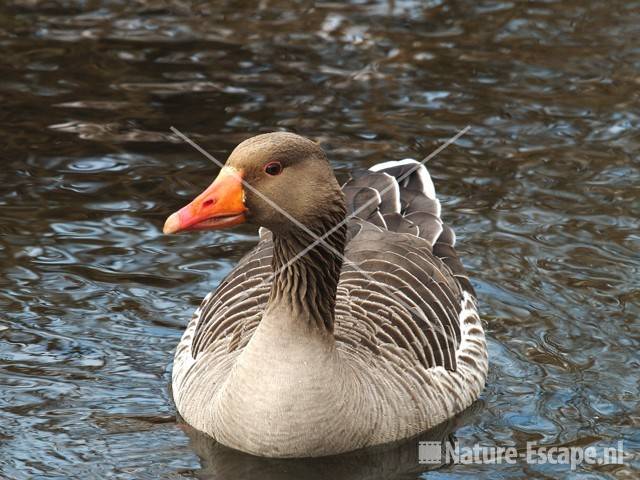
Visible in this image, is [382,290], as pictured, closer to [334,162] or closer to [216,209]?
[216,209]

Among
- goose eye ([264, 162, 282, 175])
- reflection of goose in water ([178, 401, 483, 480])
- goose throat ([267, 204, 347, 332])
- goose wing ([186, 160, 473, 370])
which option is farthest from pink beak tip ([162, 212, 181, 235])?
reflection of goose in water ([178, 401, 483, 480])

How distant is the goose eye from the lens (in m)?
7.65

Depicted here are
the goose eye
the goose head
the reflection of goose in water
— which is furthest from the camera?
the reflection of goose in water

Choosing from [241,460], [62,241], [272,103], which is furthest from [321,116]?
[241,460]

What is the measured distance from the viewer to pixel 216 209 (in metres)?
7.45

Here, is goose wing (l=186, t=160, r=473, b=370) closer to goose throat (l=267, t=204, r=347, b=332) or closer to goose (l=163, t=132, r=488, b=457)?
goose (l=163, t=132, r=488, b=457)

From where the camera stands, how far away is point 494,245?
37.8 ft

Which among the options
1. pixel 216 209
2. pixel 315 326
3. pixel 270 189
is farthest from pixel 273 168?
pixel 315 326

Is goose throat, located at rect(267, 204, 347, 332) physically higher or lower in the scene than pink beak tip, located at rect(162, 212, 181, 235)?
lower

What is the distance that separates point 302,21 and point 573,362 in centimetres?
816

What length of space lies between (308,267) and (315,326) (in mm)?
368

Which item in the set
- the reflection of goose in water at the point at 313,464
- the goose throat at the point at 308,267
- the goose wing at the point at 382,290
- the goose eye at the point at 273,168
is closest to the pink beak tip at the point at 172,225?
the goose eye at the point at 273,168

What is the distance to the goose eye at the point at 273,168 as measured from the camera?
25.1ft

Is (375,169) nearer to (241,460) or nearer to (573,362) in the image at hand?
(573,362)
